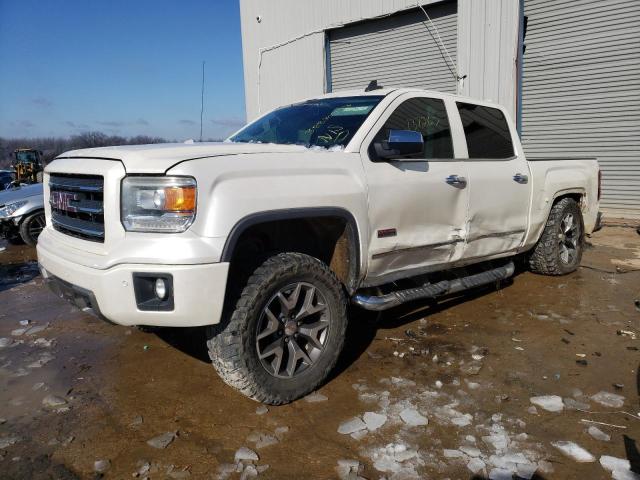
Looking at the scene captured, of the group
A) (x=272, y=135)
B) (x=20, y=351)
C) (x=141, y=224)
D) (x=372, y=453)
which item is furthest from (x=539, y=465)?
(x=20, y=351)

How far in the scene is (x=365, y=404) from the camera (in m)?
3.05

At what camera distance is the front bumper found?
2.53 meters

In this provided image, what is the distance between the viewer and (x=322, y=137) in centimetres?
363

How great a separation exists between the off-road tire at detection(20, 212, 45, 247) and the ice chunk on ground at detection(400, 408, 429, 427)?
7803 mm

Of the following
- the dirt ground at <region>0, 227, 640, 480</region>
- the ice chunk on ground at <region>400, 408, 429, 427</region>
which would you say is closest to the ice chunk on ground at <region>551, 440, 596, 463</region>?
the dirt ground at <region>0, 227, 640, 480</region>

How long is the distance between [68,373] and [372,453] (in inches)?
90.9

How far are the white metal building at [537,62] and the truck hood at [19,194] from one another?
7.80 meters

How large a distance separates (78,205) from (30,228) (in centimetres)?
662

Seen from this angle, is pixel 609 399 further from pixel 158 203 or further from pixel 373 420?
Result: pixel 158 203

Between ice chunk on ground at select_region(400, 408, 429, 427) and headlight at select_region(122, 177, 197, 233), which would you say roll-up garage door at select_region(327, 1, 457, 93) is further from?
headlight at select_region(122, 177, 197, 233)

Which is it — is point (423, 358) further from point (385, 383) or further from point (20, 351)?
point (20, 351)

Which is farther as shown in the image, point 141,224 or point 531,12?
point 531,12

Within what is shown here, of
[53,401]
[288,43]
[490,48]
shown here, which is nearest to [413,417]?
[53,401]

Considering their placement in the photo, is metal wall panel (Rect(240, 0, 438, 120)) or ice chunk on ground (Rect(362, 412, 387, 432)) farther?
metal wall panel (Rect(240, 0, 438, 120))
